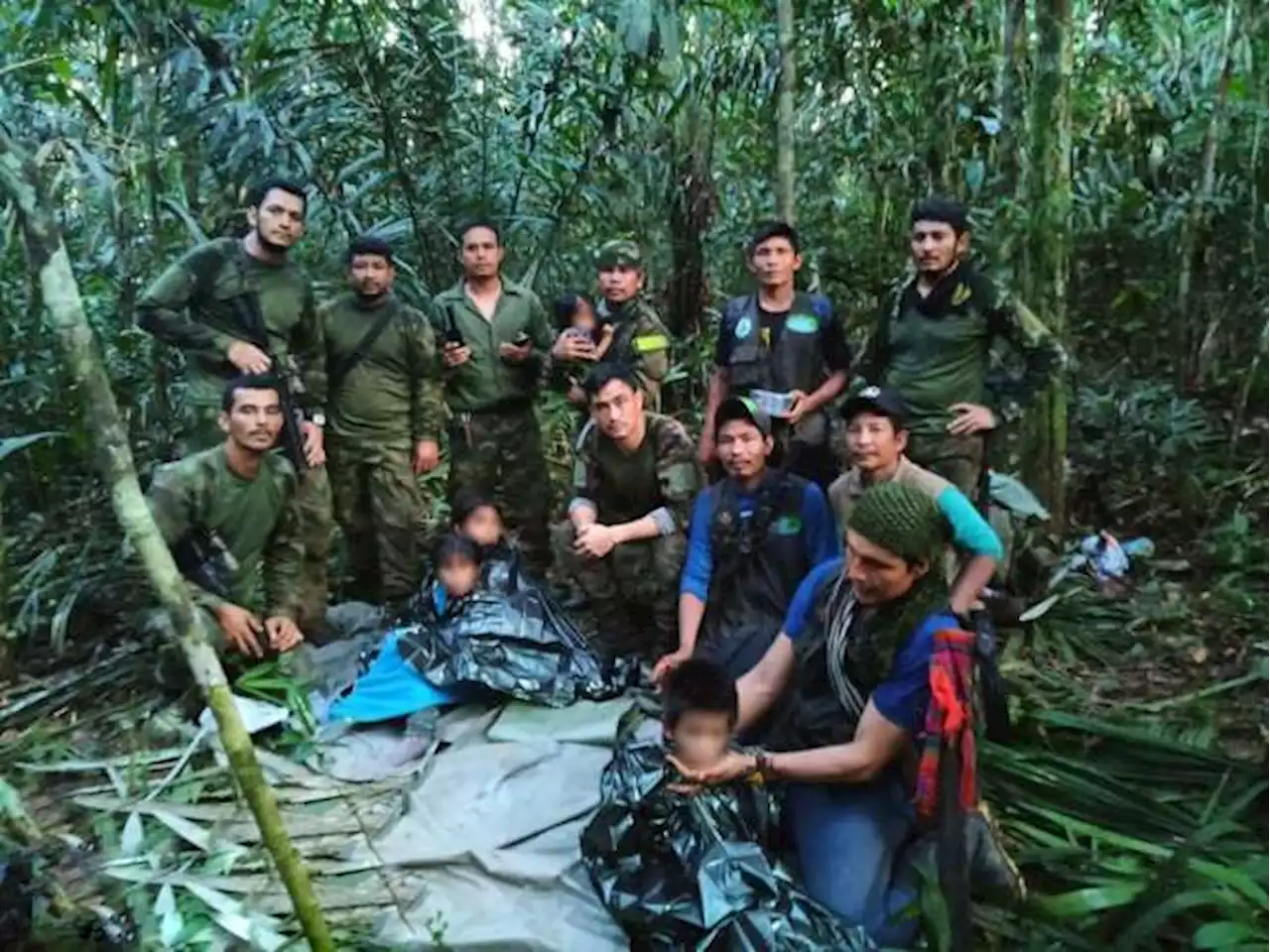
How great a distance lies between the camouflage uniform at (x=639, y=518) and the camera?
470 centimetres

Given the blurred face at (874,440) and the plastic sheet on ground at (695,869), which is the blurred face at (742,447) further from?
the plastic sheet on ground at (695,869)

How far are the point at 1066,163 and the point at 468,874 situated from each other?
393 centimetres

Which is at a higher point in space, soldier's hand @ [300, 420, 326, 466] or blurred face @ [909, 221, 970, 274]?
blurred face @ [909, 221, 970, 274]

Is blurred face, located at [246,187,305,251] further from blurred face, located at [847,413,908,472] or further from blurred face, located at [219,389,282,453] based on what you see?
blurred face, located at [847,413,908,472]

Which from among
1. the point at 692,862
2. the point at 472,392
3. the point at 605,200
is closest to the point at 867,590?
the point at 692,862

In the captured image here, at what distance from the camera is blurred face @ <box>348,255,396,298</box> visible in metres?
5.26

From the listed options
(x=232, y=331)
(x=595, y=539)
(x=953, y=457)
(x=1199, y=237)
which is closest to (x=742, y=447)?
(x=595, y=539)

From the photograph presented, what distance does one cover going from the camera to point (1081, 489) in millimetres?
6645

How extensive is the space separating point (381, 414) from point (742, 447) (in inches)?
77.5

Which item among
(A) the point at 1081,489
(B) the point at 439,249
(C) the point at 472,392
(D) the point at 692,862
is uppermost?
(B) the point at 439,249

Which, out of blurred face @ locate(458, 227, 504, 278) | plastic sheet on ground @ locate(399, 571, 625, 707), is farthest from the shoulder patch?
plastic sheet on ground @ locate(399, 571, 625, 707)

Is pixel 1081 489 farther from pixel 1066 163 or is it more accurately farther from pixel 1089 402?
pixel 1066 163

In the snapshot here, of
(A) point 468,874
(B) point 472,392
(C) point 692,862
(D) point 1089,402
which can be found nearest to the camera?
(C) point 692,862

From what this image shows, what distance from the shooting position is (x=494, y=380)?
18.5ft
